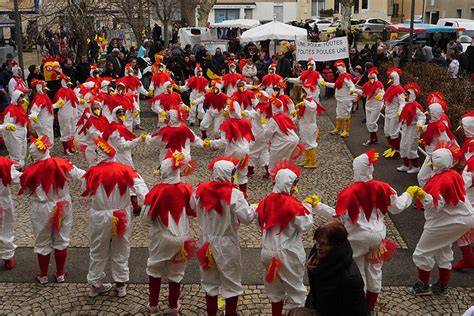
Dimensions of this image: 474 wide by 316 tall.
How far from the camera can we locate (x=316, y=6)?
5200 cm

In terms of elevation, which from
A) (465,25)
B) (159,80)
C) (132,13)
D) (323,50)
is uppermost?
(132,13)

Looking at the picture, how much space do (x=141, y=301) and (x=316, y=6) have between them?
48.9m

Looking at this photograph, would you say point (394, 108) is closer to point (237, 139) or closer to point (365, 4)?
point (237, 139)

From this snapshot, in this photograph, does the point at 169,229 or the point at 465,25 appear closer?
the point at 169,229

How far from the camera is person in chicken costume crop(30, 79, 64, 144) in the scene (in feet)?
39.1

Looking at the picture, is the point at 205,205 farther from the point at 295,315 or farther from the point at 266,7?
the point at 266,7

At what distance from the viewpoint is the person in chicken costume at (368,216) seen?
6020mm

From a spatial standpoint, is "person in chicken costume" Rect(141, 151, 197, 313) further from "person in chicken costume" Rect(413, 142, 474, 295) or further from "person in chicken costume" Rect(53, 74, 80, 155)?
"person in chicken costume" Rect(53, 74, 80, 155)

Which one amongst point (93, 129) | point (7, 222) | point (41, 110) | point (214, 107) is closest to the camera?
point (7, 222)

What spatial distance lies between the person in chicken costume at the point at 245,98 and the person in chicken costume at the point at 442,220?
5982 mm

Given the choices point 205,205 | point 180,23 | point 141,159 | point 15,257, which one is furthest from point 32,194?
point 180,23

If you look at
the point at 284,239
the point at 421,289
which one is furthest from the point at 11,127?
the point at 421,289

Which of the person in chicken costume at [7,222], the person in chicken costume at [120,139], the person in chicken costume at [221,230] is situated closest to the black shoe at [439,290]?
the person in chicken costume at [221,230]

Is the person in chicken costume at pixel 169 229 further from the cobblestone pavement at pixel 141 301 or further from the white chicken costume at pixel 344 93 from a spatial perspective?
the white chicken costume at pixel 344 93
